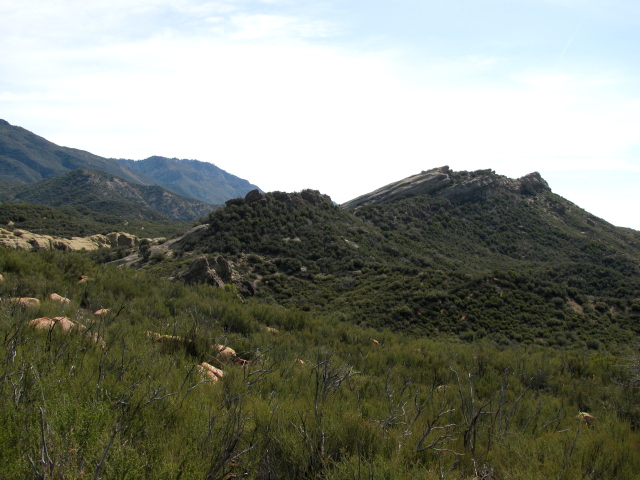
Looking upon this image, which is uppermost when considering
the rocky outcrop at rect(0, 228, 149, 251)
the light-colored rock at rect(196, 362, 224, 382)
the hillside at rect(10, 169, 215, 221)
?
the hillside at rect(10, 169, 215, 221)

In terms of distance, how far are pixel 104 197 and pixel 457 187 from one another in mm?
111533

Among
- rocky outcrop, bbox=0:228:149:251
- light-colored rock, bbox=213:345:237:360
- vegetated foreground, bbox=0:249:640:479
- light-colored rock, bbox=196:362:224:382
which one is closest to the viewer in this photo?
vegetated foreground, bbox=0:249:640:479

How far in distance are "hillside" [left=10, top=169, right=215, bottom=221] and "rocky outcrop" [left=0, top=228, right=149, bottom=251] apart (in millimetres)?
50298

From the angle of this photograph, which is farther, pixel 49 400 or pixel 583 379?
pixel 583 379

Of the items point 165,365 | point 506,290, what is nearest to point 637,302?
point 506,290

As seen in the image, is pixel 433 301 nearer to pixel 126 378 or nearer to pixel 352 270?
pixel 352 270

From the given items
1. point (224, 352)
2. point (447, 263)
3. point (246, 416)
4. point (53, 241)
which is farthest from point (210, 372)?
point (53, 241)

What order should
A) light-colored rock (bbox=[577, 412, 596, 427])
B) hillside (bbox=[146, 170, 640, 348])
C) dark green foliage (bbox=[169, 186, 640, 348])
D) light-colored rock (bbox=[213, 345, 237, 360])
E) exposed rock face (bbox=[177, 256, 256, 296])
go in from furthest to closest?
hillside (bbox=[146, 170, 640, 348]), dark green foliage (bbox=[169, 186, 640, 348]), exposed rock face (bbox=[177, 256, 256, 296]), light-colored rock (bbox=[213, 345, 237, 360]), light-colored rock (bbox=[577, 412, 596, 427])

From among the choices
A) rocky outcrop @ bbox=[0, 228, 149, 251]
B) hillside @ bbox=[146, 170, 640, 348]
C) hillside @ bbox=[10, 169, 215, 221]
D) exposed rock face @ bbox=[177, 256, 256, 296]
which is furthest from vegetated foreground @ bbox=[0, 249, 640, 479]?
hillside @ bbox=[10, 169, 215, 221]

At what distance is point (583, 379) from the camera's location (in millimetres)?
8656

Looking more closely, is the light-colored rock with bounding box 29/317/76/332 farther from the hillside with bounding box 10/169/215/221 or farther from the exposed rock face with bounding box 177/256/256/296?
the hillside with bounding box 10/169/215/221

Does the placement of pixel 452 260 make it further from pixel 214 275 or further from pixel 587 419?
pixel 587 419

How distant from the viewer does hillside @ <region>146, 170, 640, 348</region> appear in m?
21.7

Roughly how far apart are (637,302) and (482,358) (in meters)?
24.5
